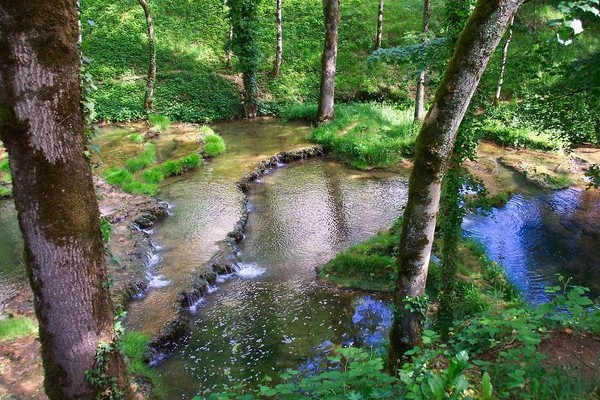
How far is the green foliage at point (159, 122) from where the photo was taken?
1836 centimetres

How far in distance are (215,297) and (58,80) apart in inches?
237

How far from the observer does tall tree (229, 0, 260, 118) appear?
18953 mm

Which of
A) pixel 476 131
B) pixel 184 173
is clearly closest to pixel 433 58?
pixel 476 131

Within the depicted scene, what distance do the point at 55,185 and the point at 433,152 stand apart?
3.26 m

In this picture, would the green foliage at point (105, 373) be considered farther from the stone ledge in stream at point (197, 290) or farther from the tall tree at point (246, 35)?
the tall tree at point (246, 35)

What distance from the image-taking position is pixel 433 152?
434 centimetres

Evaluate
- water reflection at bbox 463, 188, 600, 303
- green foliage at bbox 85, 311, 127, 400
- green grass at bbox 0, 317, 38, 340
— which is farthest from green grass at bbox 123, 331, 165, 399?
water reflection at bbox 463, 188, 600, 303

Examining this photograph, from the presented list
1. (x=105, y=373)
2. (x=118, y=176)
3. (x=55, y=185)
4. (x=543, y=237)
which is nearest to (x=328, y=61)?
(x=118, y=176)

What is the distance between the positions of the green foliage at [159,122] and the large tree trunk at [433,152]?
15.4 meters

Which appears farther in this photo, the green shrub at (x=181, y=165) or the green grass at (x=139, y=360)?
the green shrub at (x=181, y=165)

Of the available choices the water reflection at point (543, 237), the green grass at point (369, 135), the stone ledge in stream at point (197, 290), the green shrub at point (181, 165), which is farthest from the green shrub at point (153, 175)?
the water reflection at point (543, 237)

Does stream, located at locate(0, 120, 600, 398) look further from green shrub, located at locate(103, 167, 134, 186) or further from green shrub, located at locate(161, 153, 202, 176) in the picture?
green shrub, located at locate(103, 167, 134, 186)

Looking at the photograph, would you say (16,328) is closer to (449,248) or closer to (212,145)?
(449,248)

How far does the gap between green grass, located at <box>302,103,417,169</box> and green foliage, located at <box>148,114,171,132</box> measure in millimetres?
6059
